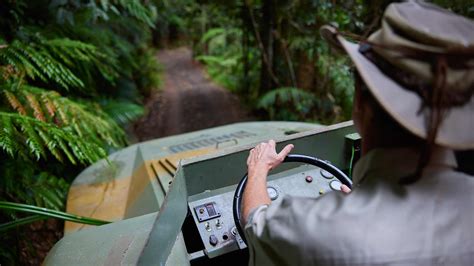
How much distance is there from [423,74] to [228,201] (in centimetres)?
125

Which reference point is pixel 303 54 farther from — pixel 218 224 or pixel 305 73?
pixel 218 224

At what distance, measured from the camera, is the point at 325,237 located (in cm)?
97

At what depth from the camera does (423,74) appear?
3.04 ft

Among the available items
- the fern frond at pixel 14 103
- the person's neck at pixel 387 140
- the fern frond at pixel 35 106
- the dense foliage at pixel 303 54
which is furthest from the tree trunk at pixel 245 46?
the person's neck at pixel 387 140

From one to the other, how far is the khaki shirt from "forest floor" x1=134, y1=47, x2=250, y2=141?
721cm

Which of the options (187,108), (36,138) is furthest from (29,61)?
(187,108)

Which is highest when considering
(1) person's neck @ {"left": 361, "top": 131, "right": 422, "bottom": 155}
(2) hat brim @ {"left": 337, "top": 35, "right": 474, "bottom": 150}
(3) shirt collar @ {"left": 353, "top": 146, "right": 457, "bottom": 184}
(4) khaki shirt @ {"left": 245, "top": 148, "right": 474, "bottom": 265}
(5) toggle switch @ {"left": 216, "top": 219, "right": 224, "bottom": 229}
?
(2) hat brim @ {"left": 337, "top": 35, "right": 474, "bottom": 150}

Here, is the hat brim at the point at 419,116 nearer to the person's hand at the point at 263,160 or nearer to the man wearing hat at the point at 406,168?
the man wearing hat at the point at 406,168

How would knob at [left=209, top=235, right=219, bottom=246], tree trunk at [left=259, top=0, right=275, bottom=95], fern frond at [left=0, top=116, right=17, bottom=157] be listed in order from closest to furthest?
knob at [left=209, top=235, right=219, bottom=246] → fern frond at [left=0, top=116, right=17, bottom=157] → tree trunk at [left=259, top=0, right=275, bottom=95]

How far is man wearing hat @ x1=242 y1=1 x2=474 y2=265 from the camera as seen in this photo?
0.93 m

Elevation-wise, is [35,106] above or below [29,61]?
below

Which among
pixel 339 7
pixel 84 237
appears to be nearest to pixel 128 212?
pixel 84 237

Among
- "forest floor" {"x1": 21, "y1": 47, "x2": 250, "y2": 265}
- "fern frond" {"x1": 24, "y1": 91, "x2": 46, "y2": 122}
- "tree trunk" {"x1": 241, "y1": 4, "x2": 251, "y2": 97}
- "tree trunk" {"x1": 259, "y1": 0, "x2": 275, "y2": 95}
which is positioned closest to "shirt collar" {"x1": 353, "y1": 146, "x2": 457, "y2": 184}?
"fern frond" {"x1": 24, "y1": 91, "x2": 46, "y2": 122}

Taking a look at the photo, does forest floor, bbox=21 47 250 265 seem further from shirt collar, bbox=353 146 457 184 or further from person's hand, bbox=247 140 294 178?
shirt collar, bbox=353 146 457 184
